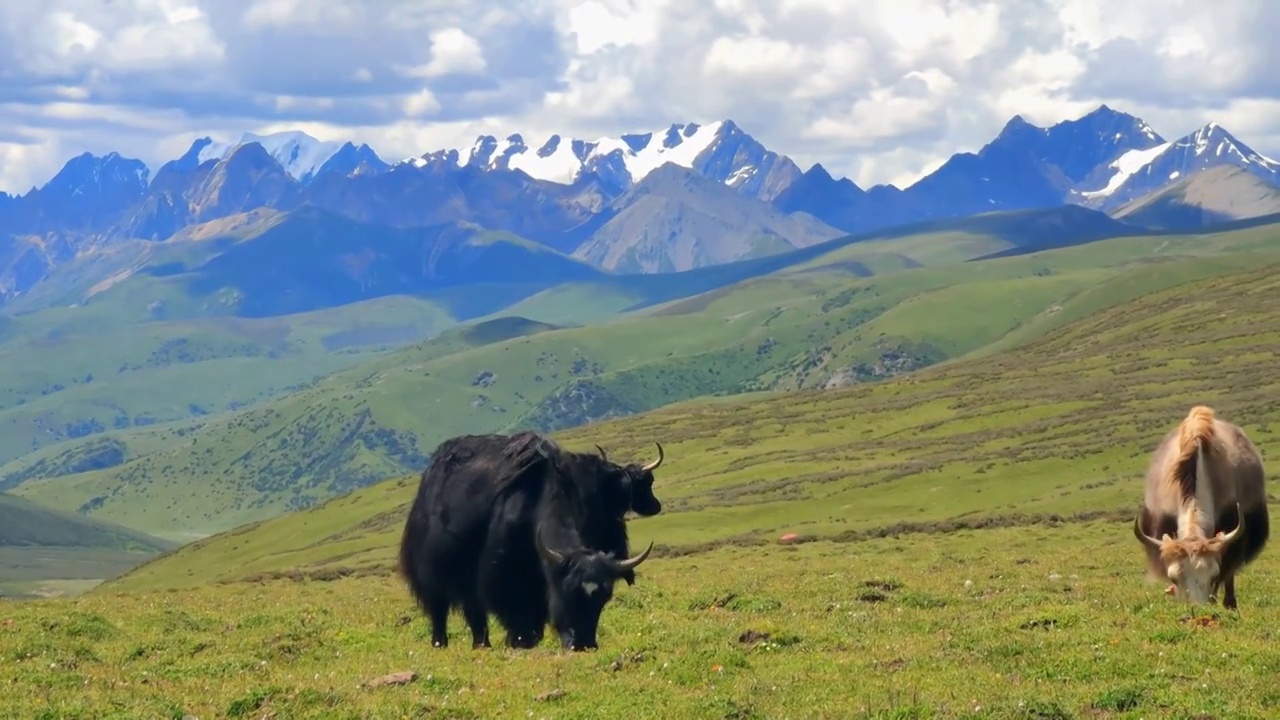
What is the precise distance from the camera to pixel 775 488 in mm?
118812

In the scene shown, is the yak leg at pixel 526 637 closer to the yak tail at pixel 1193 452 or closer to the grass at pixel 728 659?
the grass at pixel 728 659

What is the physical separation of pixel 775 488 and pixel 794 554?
58808 mm

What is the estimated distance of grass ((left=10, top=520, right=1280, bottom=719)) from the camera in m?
17.1

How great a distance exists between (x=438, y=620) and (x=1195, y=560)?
42.3 feet

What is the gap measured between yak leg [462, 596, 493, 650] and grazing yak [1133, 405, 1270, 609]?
1103 centimetres

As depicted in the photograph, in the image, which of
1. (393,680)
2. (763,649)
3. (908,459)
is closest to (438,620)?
(393,680)

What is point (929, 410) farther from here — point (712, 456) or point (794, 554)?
point (794, 554)

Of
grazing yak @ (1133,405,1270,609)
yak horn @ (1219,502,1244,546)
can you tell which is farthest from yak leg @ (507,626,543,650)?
yak horn @ (1219,502,1244,546)

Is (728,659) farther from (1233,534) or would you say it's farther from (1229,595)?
(1229,595)

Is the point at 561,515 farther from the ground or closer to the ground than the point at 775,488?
farther from the ground

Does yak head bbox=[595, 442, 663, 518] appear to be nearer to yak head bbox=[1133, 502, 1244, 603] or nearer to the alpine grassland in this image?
the alpine grassland

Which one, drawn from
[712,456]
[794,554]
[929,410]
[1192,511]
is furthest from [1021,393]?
[1192,511]

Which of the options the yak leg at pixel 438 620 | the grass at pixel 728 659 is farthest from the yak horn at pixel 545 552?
the yak leg at pixel 438 620

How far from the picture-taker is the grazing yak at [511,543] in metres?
23.1
